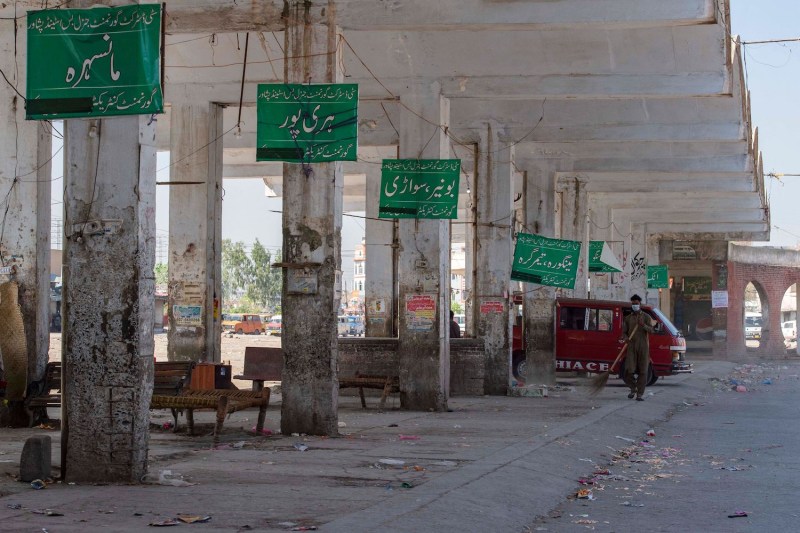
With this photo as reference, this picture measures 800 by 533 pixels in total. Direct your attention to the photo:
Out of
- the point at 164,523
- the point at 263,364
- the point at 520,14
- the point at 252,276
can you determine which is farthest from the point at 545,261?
the point at 252,276

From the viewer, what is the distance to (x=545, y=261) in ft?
76.0

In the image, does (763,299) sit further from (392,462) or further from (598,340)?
(392,462)

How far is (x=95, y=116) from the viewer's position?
931 centimetres

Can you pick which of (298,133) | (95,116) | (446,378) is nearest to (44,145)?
(298,133)

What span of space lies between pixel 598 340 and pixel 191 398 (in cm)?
1690

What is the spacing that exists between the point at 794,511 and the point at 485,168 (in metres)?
14.8

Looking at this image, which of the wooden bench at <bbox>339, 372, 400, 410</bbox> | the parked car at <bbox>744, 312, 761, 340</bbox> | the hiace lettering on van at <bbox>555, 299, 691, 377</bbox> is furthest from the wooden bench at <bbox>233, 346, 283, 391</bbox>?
the parked car at <bbox>744, 312, 761, 340</bbox>

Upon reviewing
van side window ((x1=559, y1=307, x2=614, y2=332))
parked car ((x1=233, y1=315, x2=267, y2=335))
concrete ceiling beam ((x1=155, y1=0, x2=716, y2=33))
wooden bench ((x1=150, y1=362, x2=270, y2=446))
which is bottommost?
wooden bench ((x1=150, y1=362, x2=270, y2=446))

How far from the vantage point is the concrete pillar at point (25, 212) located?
1474cm

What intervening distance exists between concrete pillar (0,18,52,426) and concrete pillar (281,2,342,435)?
3.28m

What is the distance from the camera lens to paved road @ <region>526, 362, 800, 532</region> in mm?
8742

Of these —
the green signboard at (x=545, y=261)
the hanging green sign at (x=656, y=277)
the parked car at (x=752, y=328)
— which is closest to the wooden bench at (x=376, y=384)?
the green signboard at (x=545, y=261)

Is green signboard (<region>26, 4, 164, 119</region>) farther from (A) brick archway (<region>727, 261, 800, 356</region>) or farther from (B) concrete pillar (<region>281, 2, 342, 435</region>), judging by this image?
(A) brick archway (<region>727, 261, 800, 356</region>)

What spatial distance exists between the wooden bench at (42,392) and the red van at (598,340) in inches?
591
